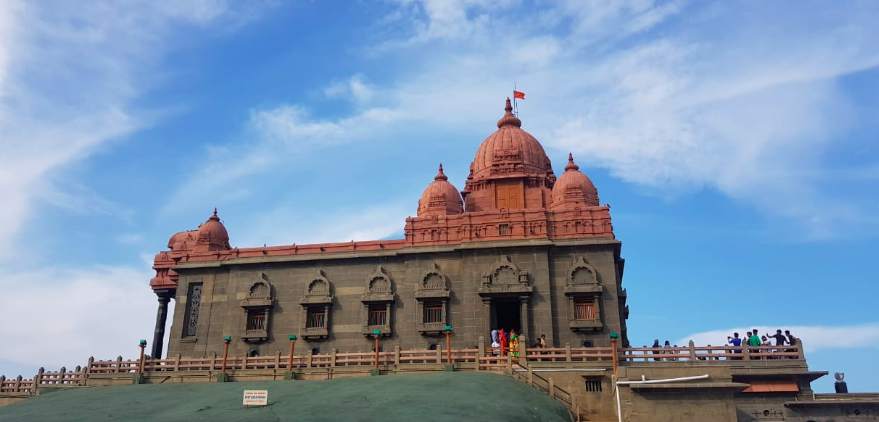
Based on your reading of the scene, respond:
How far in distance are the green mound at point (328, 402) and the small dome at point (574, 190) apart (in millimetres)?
14066

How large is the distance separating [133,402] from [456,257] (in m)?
15.9

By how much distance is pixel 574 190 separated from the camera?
35156 mm

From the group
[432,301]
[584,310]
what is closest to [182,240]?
[432,301]

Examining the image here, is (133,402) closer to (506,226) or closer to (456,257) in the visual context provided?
(456,257)

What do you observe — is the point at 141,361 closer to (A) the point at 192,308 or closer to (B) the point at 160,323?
(A) the point at 192,308

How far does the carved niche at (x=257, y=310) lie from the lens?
33594 millimetres

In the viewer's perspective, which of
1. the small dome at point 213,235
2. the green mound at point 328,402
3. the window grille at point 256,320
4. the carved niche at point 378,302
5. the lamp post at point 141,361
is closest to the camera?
the green mound at point 328,402

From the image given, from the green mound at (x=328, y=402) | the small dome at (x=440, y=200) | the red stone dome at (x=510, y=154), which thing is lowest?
the green mound at (x=328, y=402)

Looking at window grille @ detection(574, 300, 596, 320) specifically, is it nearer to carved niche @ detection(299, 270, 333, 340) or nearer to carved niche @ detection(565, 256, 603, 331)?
carved niche @ detection(565, 256, 603, 331)

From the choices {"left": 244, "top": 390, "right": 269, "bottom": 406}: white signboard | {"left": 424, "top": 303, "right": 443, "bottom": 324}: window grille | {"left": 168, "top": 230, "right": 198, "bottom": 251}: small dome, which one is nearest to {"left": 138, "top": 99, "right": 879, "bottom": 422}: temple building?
{"left": 424, "top": 303, "right": 443, "bottom": 324}: window grille

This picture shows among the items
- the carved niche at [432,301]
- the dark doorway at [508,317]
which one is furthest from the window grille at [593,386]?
the dark doorway at [508,317]

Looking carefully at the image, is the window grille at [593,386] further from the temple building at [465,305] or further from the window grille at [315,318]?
the window grille at [315,318]

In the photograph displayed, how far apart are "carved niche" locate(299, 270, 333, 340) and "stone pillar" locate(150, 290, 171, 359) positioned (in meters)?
10.8

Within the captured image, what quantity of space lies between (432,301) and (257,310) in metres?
9.19
